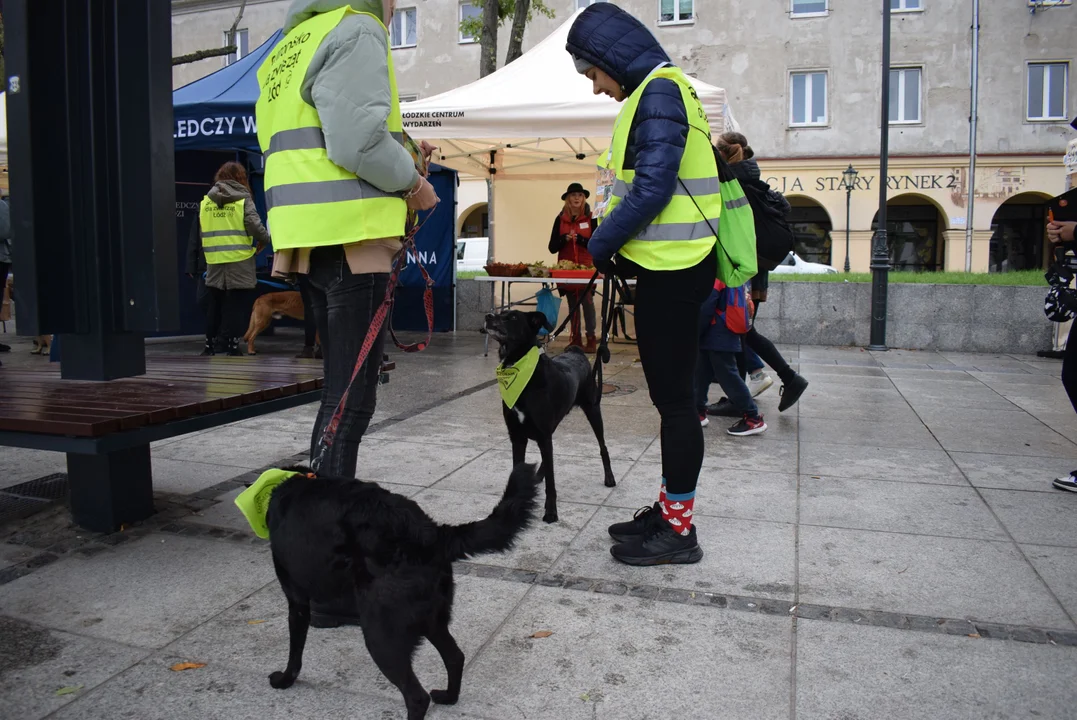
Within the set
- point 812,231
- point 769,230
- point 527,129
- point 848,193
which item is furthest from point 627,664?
point 812,231

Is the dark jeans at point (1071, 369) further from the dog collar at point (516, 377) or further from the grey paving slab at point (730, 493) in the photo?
the dog collar at point (516, 377)

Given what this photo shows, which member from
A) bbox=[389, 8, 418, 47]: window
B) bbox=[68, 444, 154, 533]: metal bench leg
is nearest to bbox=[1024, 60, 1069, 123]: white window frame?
bbox=[389, 8, 418, 47]: window

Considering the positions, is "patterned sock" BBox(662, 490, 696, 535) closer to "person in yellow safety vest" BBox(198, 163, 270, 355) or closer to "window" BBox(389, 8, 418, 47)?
"person in yellow safety vest" BBox(198, 163, 270, 355)

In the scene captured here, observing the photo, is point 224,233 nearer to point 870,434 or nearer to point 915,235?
point 870,434

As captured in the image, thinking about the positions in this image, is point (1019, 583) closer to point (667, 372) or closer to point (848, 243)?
point (667, 372)

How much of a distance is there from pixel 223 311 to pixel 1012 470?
24.4 ft

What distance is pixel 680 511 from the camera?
10.6ft

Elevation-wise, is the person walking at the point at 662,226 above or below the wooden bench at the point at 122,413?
above

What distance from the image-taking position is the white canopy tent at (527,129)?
851cm

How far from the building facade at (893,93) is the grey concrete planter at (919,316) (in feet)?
54.0

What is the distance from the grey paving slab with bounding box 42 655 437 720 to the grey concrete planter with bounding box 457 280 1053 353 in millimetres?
9813

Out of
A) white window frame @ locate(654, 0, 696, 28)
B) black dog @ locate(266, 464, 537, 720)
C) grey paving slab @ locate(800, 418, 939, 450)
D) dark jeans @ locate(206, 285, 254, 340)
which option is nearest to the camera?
black dog @ locate(266, 464, 537, 720)

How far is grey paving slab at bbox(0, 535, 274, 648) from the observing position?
2672 mm

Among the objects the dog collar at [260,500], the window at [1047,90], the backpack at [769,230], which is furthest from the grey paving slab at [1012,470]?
the window at [1047,90]
